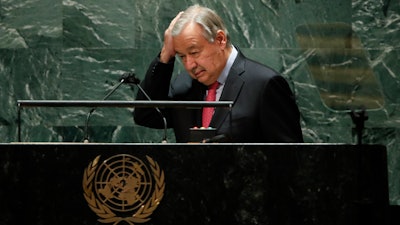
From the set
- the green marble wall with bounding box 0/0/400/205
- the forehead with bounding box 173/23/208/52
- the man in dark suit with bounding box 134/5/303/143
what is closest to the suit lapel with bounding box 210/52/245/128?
the man in dark suit with bounding box 134/5/303/143

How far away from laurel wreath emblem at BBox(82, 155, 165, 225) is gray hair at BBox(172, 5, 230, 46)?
5.04ft

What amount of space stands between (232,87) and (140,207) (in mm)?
1566

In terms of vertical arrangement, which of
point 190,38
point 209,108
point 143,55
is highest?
point 190,38

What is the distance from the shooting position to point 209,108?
385 centimetres

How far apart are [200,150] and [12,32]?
3.62 metres

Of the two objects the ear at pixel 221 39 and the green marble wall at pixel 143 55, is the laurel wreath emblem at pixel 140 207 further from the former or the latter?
the green marble wall at pixel 143 55

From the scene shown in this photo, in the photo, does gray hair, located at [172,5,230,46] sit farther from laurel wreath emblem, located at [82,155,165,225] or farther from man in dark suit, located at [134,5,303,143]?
laurel wreath emblem, located at [82,155,165,225]

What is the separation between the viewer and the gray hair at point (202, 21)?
12.5 ft

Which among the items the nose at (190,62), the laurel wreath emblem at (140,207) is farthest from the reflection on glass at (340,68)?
the laurel wreath emblem at (140,207)

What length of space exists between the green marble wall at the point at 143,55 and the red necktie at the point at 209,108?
1.67m

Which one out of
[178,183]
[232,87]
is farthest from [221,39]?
[178,183]

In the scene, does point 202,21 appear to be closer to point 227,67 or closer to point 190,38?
point 190,38

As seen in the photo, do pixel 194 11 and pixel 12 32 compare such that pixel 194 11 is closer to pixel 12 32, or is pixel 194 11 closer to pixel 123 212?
pixel 123 212

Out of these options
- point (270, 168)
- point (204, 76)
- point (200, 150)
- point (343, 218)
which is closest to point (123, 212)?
Result: point (200, 150)
